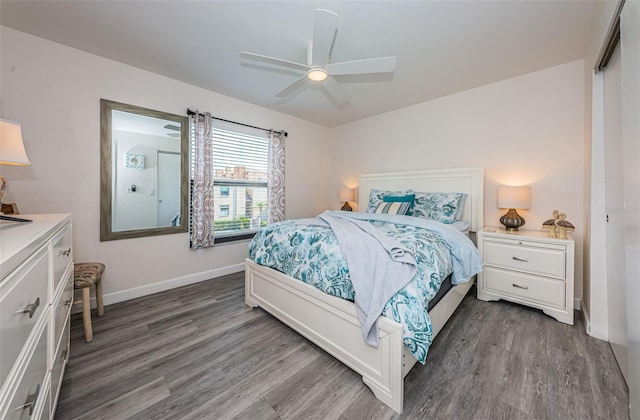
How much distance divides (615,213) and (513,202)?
894 mm

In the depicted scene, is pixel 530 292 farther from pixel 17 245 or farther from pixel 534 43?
pixel 17 245

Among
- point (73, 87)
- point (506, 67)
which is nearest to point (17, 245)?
point (73, 87)

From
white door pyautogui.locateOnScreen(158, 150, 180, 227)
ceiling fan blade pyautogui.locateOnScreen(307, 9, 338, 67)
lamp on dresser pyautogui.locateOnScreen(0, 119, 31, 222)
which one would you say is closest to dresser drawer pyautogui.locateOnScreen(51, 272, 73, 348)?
lamp on dresser pyautogui.locateOnScreen(0, 119, 31, 222)

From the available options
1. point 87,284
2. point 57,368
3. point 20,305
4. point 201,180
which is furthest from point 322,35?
point 87,284

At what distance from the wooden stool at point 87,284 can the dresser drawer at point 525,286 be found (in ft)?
11.7

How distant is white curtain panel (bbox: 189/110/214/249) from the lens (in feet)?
9.91

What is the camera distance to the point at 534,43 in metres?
2.15

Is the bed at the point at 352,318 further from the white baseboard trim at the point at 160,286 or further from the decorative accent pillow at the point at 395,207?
the white baseboard trim at the point at 160,286

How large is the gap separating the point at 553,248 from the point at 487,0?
2.09m

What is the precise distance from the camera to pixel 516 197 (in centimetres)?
253

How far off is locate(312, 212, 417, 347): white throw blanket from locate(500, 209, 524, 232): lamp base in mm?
1838

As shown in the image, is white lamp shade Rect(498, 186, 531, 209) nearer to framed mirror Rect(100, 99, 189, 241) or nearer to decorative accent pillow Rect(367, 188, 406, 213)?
decorative accent pillow Rect(367, 188, 406, 213)

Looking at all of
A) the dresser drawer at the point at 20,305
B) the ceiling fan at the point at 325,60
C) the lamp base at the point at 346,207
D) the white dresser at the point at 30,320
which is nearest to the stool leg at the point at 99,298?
the white dresser at the point at 30,320

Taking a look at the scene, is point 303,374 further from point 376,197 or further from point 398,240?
point 376,197
